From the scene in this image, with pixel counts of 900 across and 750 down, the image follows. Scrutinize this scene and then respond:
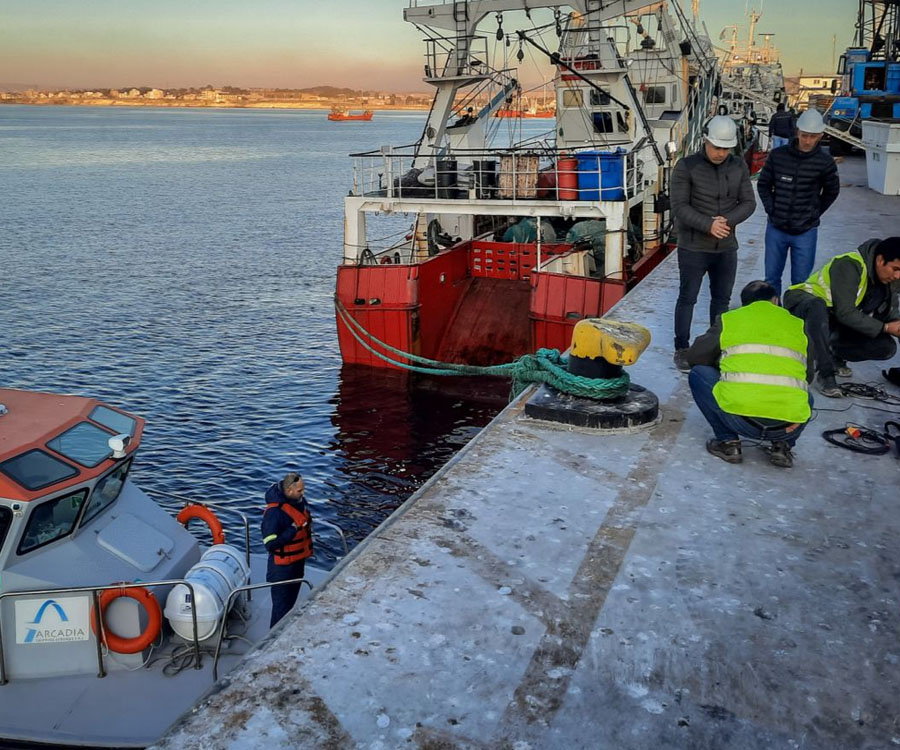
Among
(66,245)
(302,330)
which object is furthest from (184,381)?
(66,245)

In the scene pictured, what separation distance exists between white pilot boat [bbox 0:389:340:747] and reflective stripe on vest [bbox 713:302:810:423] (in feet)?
10.6

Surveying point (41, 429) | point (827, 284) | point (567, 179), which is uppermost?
point (567, 179)

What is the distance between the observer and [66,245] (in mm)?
36375

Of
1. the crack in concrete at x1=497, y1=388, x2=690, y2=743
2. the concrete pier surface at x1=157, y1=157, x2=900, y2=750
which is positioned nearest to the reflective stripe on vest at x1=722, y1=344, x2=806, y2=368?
the concrete pier surface at x1=157, y1=157, x2=900, y2=750

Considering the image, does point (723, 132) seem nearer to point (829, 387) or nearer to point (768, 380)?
point (829, 387)

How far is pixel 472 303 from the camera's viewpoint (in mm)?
16766

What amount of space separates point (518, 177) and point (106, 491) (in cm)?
1005

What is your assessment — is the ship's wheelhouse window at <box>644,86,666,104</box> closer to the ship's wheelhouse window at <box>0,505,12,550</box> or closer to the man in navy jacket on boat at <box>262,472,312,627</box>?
the man in navy jacket on boat at <box>262,472,312,627</box>

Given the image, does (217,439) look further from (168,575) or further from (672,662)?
(672,662)

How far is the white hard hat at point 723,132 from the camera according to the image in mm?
6712

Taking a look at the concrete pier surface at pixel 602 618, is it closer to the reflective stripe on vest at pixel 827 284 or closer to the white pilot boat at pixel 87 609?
the reflective stripe on vest at pixel 827 284

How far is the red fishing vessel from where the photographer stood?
48.2 ft

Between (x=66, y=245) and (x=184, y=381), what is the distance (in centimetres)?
2174

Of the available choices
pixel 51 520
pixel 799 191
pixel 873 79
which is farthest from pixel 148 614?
pixel 873 79
